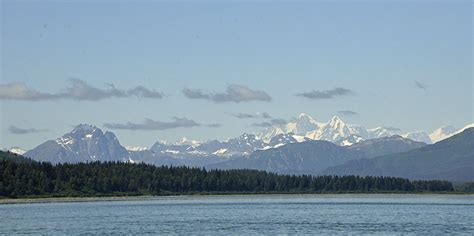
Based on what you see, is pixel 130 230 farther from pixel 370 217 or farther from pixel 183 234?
pixel 370 217

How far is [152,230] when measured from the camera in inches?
5413

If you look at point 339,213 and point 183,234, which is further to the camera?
point 339,213

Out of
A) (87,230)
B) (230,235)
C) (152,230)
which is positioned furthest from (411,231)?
(87,230)

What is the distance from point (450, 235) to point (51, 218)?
78960mm

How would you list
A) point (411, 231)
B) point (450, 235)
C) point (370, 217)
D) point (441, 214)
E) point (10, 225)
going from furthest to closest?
point (441, 214) < point (370, 217) < point (10, 225) < point (411, 231) < point (450, 235)

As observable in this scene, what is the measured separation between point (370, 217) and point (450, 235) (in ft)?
151

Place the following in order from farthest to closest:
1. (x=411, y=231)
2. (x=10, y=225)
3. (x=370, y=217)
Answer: (x=370, y=217)
(x=10, y=225)
(x=411, y=231)

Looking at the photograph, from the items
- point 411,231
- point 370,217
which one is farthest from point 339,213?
point 411,231

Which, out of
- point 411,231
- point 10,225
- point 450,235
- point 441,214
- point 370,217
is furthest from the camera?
point 441,214

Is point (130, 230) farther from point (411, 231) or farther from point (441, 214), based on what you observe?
point (441, 214)

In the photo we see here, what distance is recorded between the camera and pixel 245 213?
187250mm

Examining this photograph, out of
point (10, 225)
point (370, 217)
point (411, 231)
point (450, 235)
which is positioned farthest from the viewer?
point (370, 217)

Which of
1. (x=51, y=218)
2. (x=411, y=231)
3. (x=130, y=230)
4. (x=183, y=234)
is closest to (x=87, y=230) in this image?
(x=130, y=230)

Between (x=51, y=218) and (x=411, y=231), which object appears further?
(x=51, y=218)
